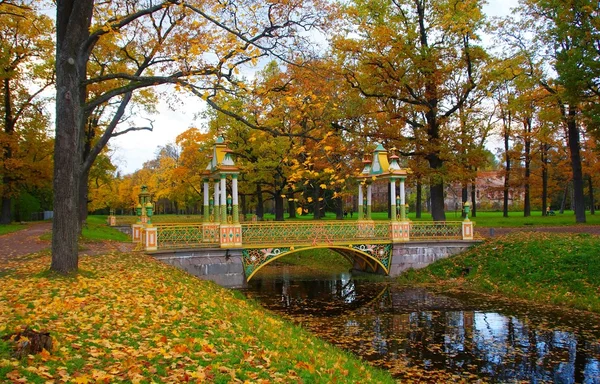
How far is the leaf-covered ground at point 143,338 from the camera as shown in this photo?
15.7 feet

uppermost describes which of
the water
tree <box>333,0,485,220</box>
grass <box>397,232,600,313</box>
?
tree <box>333,0,485,220</box>

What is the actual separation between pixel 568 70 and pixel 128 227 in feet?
100

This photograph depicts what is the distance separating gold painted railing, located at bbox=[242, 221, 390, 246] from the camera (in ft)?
56.9

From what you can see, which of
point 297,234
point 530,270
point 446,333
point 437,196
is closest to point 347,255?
point 297,234

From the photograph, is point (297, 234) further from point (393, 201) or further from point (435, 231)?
point (435, 231)

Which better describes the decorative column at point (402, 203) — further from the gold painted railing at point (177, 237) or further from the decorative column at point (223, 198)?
the gold painted railing at point (177, 237)

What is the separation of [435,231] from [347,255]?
4.28 m

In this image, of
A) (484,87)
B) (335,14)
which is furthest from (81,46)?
(484,87)

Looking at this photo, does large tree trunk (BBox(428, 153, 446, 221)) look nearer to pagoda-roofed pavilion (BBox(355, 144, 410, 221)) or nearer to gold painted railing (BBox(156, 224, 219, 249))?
pagoda-roofed pavilion (BBox(355, 144, 410, 221))

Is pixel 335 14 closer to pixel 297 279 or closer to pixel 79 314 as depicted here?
pixel 79 314

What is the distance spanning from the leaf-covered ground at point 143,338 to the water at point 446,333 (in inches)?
72.3

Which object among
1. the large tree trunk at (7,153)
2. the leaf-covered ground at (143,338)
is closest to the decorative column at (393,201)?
the leaf-covered ground at (143,338)

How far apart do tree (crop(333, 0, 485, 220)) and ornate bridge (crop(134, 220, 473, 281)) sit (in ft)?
12.6

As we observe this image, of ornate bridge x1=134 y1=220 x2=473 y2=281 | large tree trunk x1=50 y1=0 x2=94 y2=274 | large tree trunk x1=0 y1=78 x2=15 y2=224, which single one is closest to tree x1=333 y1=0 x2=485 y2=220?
ornate bridge x1=134 y1=220 x2=473 y2=281
